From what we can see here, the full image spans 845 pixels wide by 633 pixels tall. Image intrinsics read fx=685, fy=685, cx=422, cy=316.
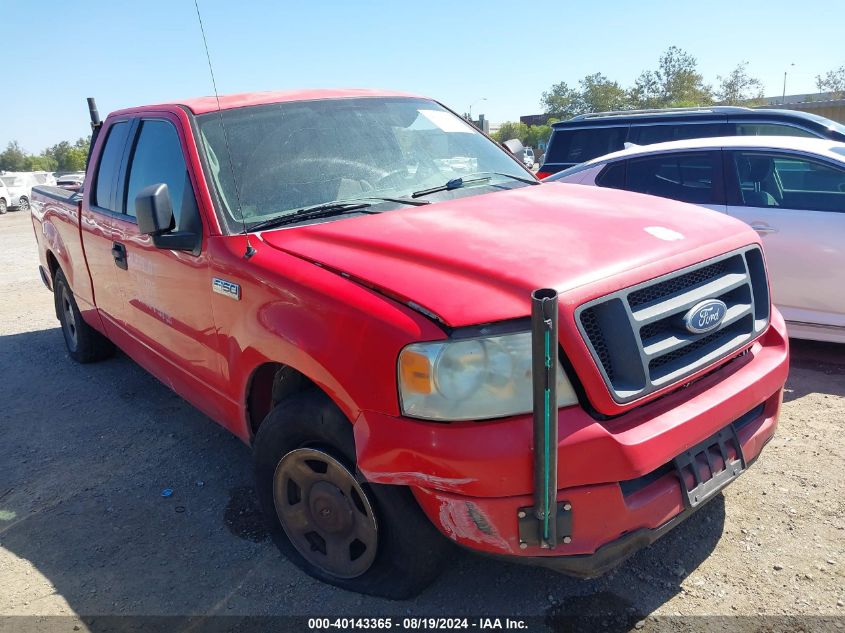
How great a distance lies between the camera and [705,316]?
245 cm

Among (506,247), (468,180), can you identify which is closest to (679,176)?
(468,180)

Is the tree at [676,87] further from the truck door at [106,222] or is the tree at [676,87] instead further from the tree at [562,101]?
the truck door at [106,222]

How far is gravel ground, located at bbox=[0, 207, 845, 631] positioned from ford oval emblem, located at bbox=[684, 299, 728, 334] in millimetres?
1030

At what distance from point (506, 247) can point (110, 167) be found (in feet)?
10.4

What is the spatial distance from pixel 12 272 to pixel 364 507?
11377 mm

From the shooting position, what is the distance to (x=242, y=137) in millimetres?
3256

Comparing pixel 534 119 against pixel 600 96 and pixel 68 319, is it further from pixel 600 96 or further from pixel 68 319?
pixel 68 319

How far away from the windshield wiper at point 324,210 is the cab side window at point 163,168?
1.23 ft

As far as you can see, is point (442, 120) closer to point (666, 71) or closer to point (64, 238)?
point (64, 238)

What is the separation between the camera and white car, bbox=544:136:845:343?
4.75 meters

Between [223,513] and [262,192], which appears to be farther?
[223,513]

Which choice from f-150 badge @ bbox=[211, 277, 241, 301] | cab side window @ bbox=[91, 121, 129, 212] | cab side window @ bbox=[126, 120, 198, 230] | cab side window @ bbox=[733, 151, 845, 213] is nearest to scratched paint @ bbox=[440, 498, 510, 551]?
f-150 badge @ bbox=[211, 277, 241, 301]

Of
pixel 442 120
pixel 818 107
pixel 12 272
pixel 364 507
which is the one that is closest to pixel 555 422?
pixel 364 507

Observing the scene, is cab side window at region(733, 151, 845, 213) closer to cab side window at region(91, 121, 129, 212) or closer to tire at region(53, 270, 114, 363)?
cab side window at region(91, 121, 129, 212)
